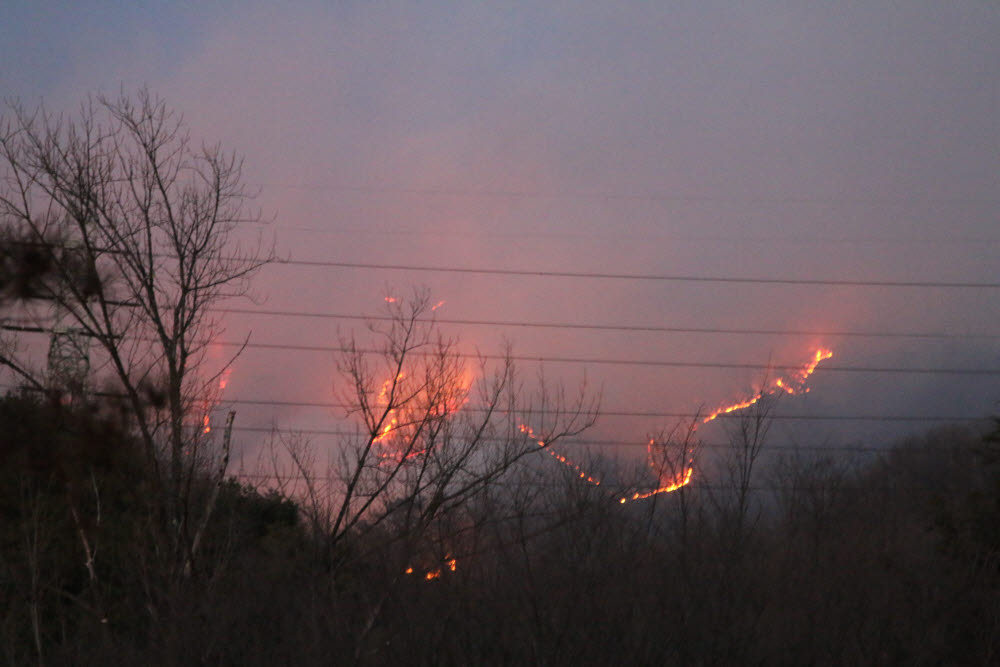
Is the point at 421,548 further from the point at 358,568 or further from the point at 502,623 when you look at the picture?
the point at 502,623

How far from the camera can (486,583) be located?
11.1 meters

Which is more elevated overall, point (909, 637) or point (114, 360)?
point (114, 360)

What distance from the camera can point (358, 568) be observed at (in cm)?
1279

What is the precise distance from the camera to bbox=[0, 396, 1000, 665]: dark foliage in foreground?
10.4 m

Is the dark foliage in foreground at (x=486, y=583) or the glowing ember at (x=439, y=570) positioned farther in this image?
the glowing ember at (x=439, y=570)

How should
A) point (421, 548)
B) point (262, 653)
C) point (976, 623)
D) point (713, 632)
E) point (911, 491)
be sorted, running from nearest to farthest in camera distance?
point (262, 653) → point (713, 632) → point (421, 548) → point (976, 623) → point (911, 491)

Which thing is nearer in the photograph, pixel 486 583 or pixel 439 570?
pixel 486 583

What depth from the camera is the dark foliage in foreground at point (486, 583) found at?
Answer: 10.4m

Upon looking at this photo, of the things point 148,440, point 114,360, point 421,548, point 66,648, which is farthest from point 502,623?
point 114,360

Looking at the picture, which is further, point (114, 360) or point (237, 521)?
point (237, 521)

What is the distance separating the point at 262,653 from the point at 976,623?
11.3 m

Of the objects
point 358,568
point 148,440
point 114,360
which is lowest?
point 358,568

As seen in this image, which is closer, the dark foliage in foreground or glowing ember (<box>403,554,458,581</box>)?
the dark foliage in foreground

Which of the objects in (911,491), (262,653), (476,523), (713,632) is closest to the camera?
(262,653)
